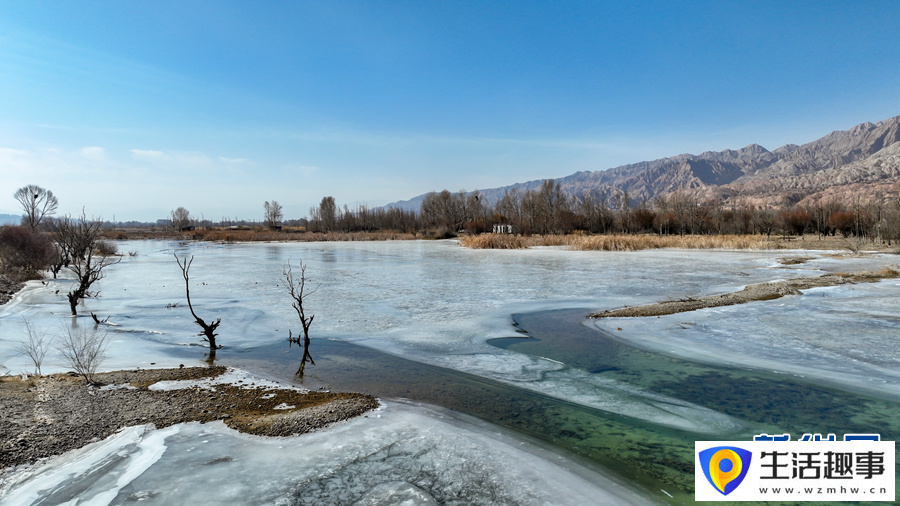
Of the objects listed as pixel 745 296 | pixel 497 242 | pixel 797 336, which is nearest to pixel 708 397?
pixel 797 336

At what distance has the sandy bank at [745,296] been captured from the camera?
10.3 metres

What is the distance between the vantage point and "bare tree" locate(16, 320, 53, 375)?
6.63 meters

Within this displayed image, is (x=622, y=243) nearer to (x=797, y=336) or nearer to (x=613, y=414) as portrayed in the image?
(x=797, y=336)

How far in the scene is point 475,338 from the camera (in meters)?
8.55

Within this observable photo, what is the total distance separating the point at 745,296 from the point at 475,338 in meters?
7.89

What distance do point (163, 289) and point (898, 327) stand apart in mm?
19176

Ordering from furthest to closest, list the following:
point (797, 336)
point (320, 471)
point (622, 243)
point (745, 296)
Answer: point (622, 243) < point (745, 296) < point (797, 336) < point (320, 471)

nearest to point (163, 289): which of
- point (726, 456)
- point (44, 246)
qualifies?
point (44, 246)

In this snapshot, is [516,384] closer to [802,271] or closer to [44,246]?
[802,271]

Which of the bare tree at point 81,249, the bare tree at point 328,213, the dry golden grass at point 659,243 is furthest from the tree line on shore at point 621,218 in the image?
the bare tree at point 81,249

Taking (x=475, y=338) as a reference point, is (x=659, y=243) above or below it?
above

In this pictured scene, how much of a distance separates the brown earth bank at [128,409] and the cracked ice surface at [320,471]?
22 cm

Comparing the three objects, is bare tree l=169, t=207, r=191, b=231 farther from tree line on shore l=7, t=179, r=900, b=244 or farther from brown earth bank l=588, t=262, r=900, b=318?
brown earth bank l=588, t=262, r=900, b=318

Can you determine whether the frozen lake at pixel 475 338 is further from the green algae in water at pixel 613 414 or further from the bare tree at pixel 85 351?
the bare tree at pixel 85 351
